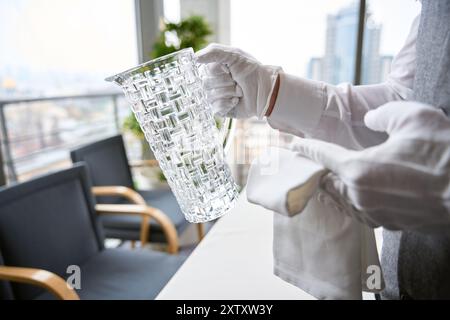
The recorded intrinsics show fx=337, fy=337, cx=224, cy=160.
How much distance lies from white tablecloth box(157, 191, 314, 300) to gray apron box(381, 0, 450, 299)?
0.26m

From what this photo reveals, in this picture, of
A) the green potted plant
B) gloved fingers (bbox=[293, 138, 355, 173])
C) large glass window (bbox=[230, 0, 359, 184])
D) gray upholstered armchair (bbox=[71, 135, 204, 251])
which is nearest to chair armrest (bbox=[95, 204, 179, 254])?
gray upholstered armchair (bbox=[71, 135, 204, 251])

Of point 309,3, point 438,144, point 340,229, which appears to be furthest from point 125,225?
point 438,144

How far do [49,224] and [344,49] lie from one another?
1439mm

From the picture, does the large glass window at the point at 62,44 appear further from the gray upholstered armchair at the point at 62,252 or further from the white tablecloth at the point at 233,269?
the white tablecloth at the point at 233,269

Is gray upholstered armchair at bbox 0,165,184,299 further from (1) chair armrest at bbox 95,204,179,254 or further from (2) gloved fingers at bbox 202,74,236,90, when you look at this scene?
(2) gloved fingers at bbox 202,74,236,90

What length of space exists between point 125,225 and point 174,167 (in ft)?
5.01

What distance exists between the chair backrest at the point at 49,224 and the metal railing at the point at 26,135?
0.60 m

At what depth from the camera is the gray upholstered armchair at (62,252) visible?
3.63 feet

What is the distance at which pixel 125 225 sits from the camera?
72.3 inches

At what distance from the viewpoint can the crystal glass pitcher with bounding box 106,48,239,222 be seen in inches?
15.5

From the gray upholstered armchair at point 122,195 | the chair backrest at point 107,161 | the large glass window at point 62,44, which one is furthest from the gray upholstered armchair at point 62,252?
the large glass window at point 62,44

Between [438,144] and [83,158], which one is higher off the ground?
[438,144]

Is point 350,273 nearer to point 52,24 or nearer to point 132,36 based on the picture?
point 52,24
